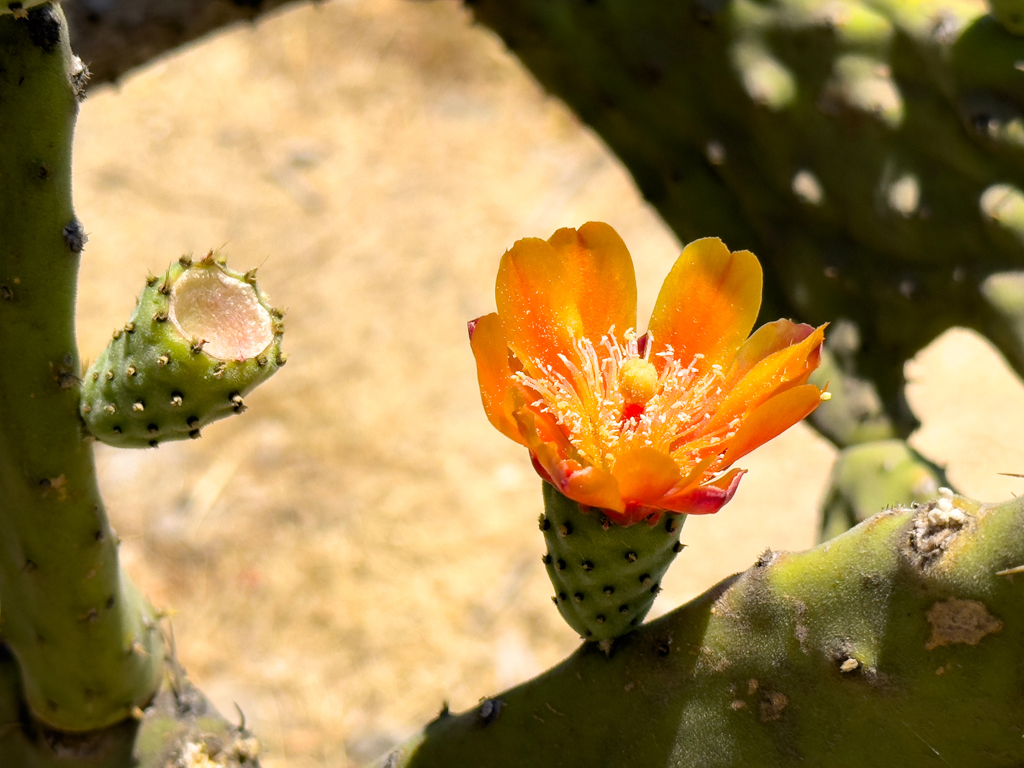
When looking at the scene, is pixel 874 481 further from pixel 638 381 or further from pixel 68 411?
pixel 68 411

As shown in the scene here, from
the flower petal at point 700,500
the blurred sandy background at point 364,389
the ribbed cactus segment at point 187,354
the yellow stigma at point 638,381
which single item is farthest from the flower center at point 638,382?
the blurred sandy background at point 364,389

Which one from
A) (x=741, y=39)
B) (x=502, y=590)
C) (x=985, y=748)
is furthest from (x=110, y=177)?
(x=985, y=748)

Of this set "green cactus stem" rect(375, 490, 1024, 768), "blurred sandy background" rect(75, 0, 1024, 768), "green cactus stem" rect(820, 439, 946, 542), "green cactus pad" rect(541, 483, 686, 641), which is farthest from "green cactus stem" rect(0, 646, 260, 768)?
"blurred sandy background" rect(75, 0, 1024, 768)

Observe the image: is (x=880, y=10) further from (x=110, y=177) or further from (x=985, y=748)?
(x=110, y=177)

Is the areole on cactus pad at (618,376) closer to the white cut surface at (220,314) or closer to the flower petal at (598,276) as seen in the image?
the flower petal at (598,276)

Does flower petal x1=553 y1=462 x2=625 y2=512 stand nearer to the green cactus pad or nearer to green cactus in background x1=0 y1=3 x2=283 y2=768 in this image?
the green cactus pad

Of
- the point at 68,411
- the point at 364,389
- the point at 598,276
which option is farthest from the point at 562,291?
the point at 364,389
